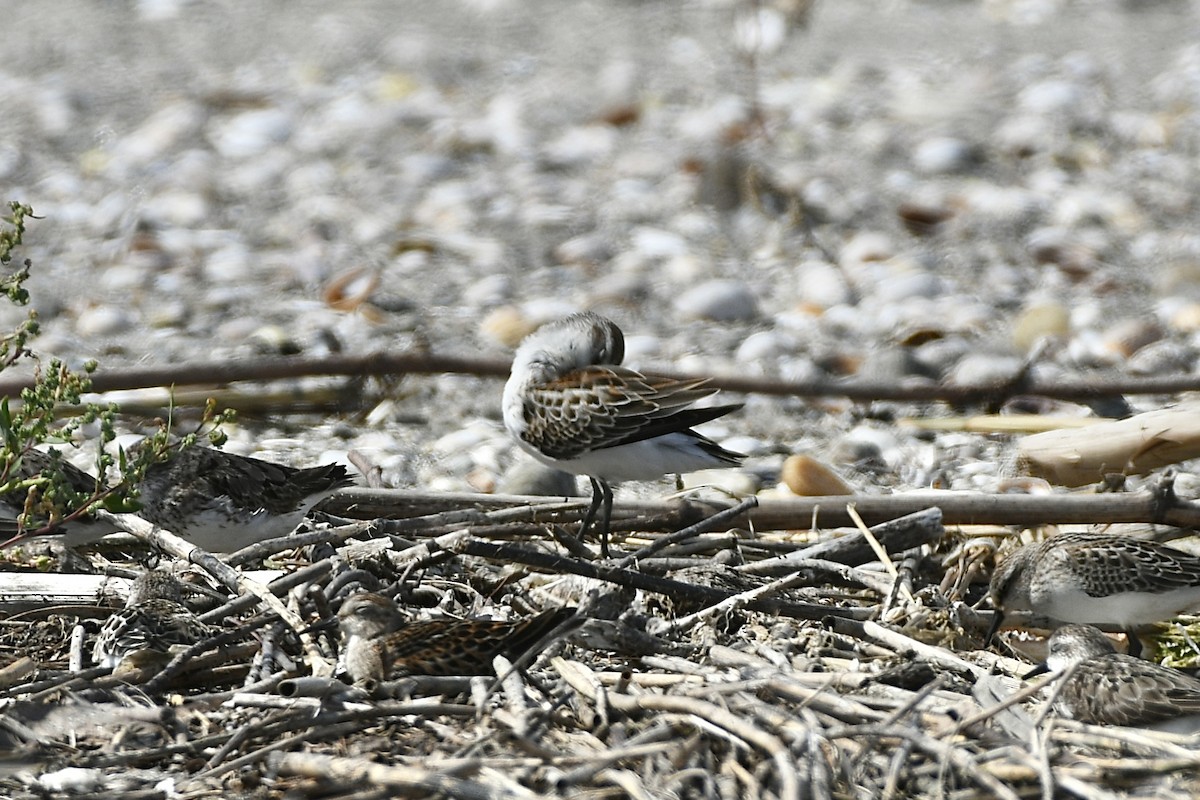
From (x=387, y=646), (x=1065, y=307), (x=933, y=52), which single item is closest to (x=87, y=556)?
(x=387, y=646)

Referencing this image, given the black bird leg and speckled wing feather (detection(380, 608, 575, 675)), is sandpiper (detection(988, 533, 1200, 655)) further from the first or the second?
speckled wing feather (detection(380, 608, 575, 675))

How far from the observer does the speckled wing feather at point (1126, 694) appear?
438 centimetres

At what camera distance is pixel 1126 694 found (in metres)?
4.43

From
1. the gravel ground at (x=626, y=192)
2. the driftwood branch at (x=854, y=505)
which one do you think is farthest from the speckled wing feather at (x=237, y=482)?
the gravel ground at (x=626, y=192)

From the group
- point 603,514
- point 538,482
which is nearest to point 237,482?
point 603,514

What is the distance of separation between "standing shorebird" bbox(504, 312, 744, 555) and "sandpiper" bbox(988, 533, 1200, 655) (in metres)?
1.23

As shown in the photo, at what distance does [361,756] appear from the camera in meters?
4.07

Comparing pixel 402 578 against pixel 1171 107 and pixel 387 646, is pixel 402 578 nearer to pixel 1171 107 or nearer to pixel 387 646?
pixel 387 646

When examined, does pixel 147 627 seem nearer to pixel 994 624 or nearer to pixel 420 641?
pixel 420 641

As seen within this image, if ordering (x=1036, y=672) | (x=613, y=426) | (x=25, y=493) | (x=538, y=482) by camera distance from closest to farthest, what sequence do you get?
(x=1036, y=672) < (x=25, y=493) < (x=613, y=426) < (x=538, y=482)

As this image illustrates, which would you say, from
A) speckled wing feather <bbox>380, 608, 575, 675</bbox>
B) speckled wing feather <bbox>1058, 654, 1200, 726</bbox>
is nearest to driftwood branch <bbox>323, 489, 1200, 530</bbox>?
speckled wing feather <bbox>1058, 654, 1200, 726</bbox>

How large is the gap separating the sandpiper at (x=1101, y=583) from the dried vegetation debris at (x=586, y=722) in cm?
42

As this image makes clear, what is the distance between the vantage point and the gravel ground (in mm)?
9406

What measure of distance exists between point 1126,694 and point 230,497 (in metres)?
3.36
